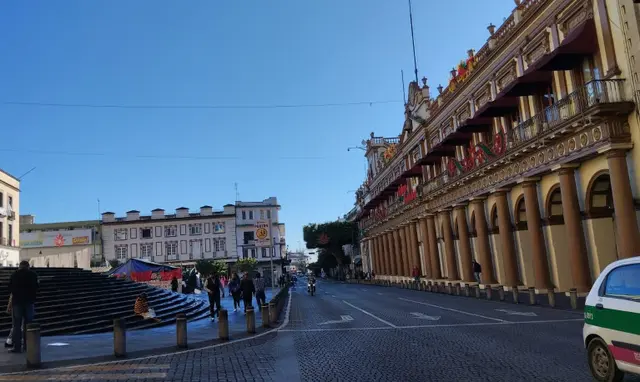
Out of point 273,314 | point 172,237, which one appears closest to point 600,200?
point 273,314

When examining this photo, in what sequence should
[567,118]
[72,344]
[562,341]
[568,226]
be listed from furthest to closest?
[568,226] < [567,118] < [72,344] < [562,341]

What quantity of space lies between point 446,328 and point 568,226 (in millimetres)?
9592

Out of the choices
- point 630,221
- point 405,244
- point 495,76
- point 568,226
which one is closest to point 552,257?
point 568,226

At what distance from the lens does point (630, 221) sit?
1752cm

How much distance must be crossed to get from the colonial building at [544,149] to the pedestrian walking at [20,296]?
17446 millimetres

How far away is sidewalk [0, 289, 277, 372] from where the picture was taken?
1042 cm

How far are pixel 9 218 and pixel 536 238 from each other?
43.9 metres

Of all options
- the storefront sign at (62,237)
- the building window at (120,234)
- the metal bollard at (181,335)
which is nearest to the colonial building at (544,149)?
the metal bollard at (181,335)

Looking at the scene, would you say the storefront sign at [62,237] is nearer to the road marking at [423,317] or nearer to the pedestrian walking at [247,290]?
the pedestrian walking at [247,290]

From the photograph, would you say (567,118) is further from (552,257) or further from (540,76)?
(552,257)

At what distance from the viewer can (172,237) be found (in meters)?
83.1

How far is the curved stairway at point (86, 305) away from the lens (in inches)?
622

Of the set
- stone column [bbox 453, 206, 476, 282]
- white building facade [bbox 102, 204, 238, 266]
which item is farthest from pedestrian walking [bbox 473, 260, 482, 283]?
white building facade [bbox 102, 204, 238, 266]

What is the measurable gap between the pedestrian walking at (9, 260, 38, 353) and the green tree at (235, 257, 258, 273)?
67.3 m
